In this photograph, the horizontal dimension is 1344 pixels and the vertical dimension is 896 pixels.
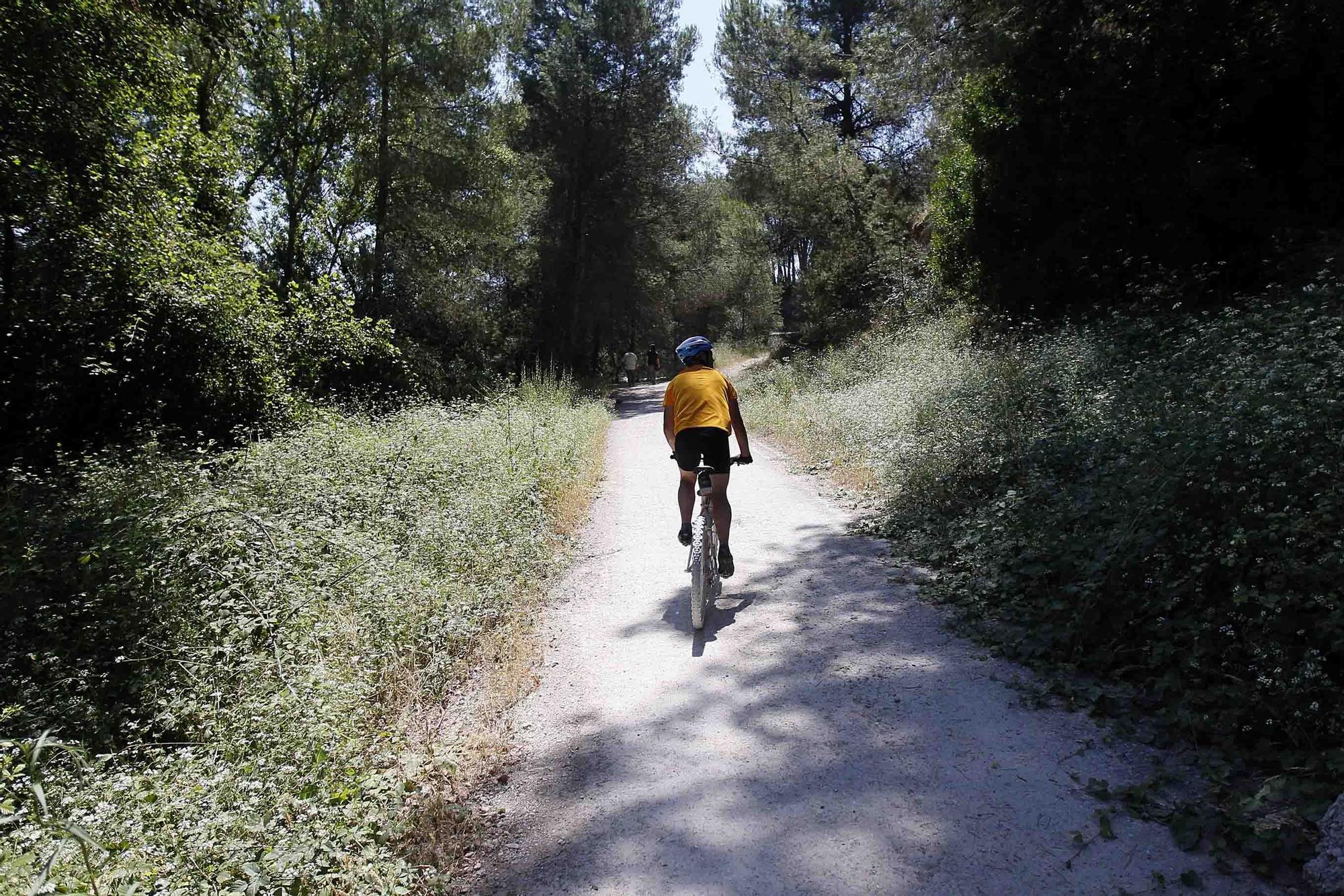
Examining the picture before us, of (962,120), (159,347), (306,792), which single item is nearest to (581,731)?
(306,792)

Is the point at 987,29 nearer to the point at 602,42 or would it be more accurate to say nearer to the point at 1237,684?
the point at 1237,684

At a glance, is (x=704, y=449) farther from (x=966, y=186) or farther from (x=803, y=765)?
(x=966, y=186)

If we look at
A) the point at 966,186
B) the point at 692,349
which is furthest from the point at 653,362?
the point at 692,349

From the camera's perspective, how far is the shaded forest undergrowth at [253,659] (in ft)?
9.02

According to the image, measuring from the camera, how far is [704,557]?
17.9 feet

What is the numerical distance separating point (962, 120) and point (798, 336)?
1442cm

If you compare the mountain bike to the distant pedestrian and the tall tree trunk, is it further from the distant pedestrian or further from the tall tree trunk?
the distant pedestrian

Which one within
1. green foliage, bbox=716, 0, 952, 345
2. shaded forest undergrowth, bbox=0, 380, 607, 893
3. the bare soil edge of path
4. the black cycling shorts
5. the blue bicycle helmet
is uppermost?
green foliage, bbox=716, 0, 952, 345

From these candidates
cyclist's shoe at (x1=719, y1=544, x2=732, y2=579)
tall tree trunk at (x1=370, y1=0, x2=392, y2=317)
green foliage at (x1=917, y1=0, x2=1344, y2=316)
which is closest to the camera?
cyclist's shoe at (x1=719, y1=544, x2=732, y2=579)

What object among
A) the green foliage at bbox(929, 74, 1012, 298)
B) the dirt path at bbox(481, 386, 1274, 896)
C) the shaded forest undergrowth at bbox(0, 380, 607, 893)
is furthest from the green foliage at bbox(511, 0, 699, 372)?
the dirt path at bbox(481, 386, 1274, 896)

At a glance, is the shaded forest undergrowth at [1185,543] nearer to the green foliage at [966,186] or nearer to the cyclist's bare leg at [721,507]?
the cyclist's bare leg at [721,507]

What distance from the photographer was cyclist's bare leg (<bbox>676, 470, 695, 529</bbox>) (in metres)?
5.86

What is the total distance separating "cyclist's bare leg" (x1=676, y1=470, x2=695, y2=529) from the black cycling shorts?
7 cm

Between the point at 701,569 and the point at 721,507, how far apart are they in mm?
736
